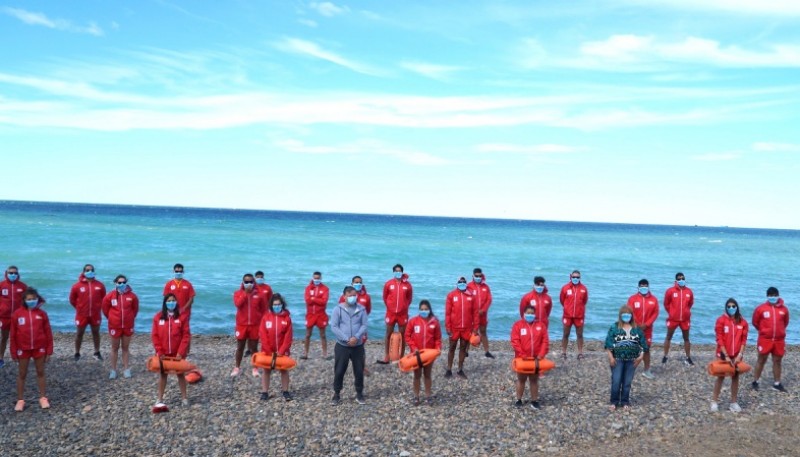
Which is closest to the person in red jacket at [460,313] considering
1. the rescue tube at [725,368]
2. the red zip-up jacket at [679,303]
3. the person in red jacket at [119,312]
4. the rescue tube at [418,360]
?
the rescue tube at [418,360]

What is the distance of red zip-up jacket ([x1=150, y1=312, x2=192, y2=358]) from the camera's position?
10750mm

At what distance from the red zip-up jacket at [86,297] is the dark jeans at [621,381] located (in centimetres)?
1040

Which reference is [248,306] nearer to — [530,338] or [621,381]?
Answer: [530,338]

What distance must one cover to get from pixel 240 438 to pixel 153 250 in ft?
159

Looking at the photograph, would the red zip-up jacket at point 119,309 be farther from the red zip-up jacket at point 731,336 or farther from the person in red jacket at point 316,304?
the red zip-up jacket at point 731,336

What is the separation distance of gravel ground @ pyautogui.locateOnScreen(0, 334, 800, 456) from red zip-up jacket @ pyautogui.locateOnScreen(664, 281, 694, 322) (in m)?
1.48

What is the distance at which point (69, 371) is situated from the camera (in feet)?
43.0

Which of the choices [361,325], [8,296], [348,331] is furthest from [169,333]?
[8,296]

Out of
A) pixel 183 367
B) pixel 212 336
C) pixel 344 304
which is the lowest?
pixel 212 336

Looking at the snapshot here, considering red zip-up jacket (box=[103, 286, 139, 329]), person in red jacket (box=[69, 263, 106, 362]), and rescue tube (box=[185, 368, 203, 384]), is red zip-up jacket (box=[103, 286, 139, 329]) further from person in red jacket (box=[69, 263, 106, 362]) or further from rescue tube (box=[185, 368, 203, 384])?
rescue tube (box=[185, 368, 203, 384])

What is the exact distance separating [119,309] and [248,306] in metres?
2.48

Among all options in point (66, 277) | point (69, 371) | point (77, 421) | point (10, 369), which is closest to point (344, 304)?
point (77, 421)

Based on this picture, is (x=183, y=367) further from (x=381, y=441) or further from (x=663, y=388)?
(x=663, y=388)

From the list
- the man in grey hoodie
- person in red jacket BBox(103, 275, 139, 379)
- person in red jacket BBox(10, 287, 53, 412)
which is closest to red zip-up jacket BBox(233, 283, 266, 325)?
person in red jacket BBox(103, 275, 139, 379)
